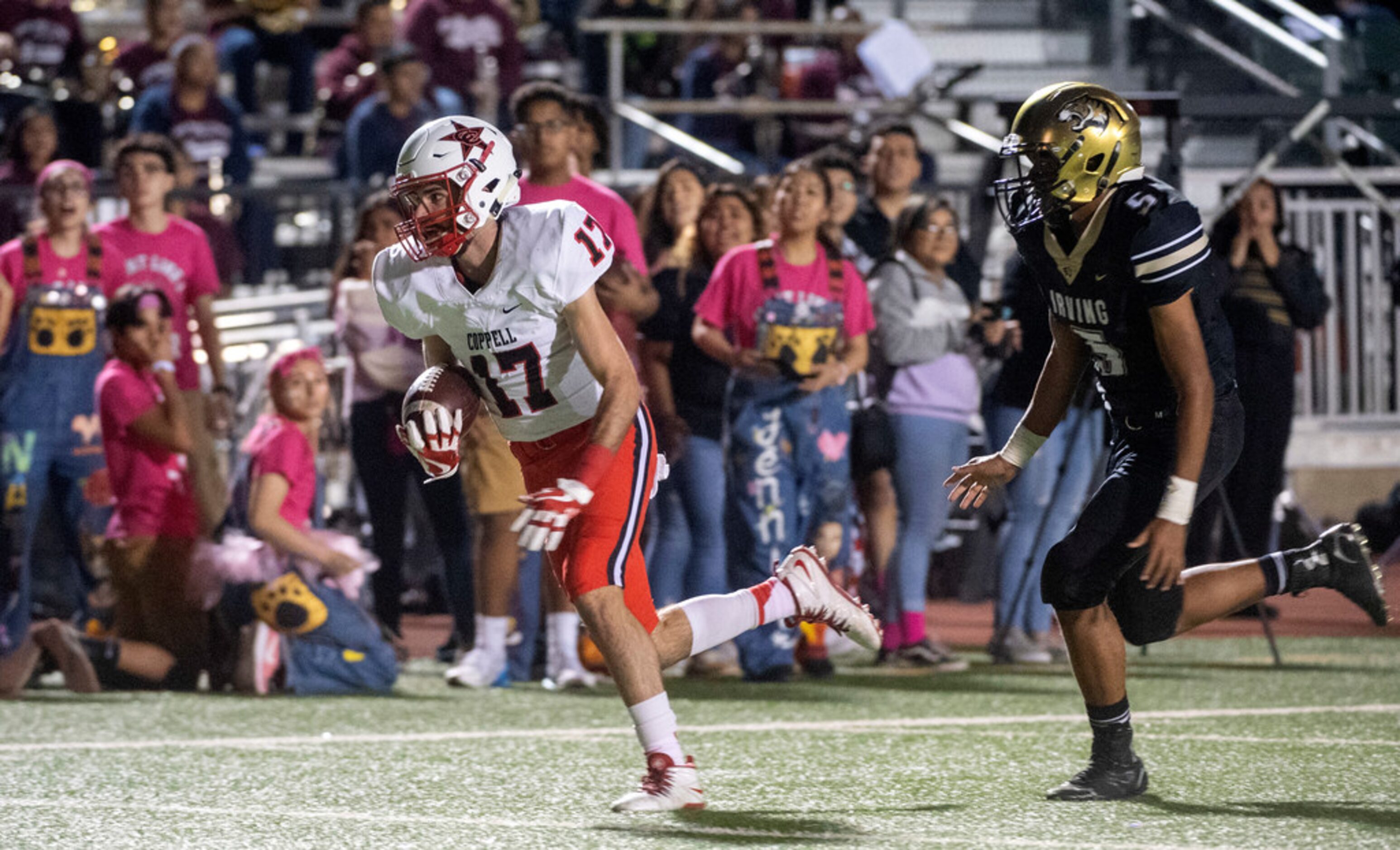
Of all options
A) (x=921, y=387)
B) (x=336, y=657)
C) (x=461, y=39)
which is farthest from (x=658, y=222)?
(x=461, y=39)

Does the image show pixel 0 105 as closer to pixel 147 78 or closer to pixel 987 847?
pixel 147 78

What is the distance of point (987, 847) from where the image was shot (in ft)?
13.9

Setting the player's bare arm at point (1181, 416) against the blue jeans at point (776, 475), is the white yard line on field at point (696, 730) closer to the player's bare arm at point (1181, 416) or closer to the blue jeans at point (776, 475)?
the blue jeans at point (776, 475)

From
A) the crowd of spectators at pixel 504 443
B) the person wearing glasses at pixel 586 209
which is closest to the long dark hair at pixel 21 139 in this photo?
the crowd of spectators at pixel 504 443

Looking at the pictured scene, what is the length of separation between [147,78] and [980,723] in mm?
8347

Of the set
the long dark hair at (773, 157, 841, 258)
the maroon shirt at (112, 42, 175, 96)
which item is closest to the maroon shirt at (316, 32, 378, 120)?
the maroon shirt at (112, 42, 175, 96)

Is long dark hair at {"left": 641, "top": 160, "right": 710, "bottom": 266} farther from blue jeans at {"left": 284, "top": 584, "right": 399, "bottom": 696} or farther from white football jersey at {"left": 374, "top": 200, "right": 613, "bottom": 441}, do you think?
white football jersey at {"left": 374, "top": 200, "right": 613, "bottom": 441}

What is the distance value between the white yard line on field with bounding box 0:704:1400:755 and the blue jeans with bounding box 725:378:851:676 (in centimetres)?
119

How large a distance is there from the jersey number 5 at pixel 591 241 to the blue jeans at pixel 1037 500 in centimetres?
365

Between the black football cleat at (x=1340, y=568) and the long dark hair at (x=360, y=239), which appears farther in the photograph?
the long dark hair at (x=360, y=239)

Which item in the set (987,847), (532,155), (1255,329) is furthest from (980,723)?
(1255,329)

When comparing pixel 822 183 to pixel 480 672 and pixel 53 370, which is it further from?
pixel 53 370

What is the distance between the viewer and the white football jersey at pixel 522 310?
4844 mm

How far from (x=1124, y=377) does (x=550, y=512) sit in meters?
1.49
